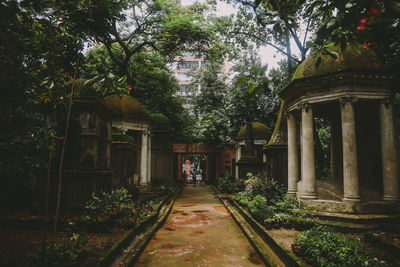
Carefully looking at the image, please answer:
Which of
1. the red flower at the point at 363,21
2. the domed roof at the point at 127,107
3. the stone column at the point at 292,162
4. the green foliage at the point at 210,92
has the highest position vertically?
the green foliage at the point at 210,92

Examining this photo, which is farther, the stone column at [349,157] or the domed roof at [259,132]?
the domed roof at [259,132]

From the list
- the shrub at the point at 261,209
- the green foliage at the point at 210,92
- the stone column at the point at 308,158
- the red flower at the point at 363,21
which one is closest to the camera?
the red flower at the point at 363,21

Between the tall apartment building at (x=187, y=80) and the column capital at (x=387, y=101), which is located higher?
the tall apartment building at (x=187, y=80)

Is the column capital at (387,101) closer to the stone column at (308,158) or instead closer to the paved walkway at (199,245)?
the stone column at (308,158)

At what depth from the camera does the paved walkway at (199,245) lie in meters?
5.50

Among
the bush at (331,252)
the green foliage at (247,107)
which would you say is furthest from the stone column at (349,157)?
the green foliage at (247,107)

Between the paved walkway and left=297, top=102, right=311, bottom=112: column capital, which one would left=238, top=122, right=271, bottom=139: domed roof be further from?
the paved walkway

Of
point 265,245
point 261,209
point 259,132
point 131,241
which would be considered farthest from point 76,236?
point 259,132

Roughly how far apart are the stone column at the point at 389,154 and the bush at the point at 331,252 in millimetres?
4535

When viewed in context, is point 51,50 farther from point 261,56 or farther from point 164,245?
point 261,56

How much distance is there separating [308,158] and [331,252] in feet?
16.9

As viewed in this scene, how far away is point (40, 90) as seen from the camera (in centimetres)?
398

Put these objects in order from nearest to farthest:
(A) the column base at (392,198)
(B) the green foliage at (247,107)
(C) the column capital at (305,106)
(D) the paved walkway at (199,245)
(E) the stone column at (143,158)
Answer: (D) the paved walkway at (199,245) < (A) the column base at (392,198) < (C) the column capital at (305,106) < (E) the stone column at (143,158) < (B) the green foliage at (247,107)

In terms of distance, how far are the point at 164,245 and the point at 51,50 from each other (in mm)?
5415
